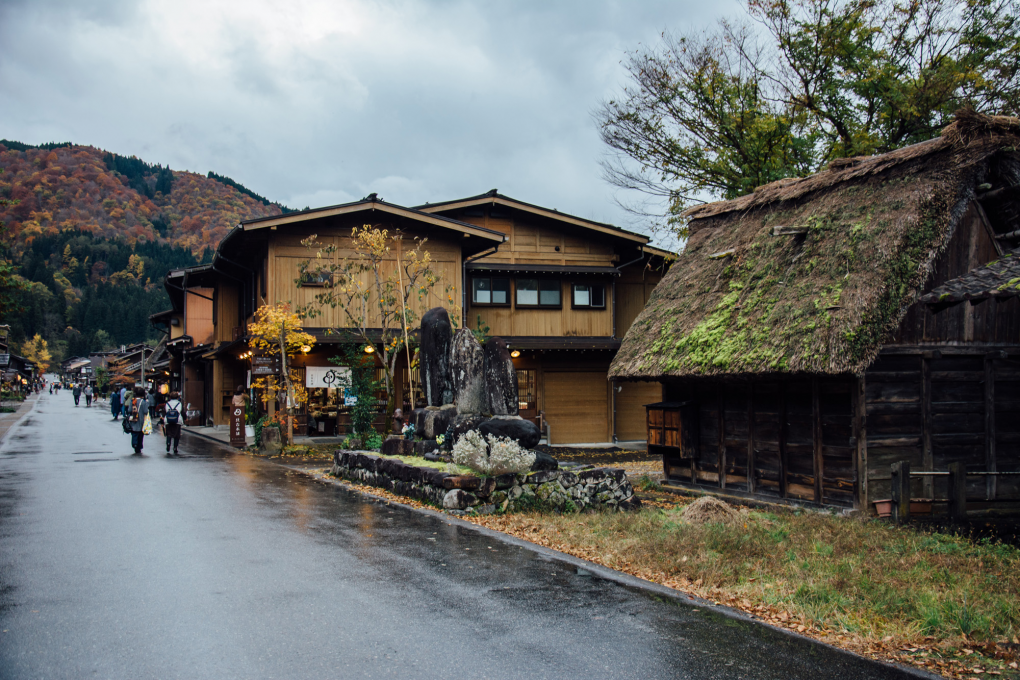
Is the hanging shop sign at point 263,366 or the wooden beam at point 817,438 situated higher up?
the hanging shop sign at point 263,366

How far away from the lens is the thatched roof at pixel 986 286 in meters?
7.25

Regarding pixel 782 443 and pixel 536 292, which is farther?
pixel 536 292

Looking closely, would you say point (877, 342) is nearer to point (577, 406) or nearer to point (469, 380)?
point (469, 380)

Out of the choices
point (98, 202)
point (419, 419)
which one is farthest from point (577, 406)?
point (98, 202)

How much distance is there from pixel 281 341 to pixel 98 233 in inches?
4602

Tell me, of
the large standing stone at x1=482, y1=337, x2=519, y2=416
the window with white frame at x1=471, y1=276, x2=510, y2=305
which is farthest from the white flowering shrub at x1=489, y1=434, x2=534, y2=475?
the window with white frame at x1=471, y1=276, x2=510, y2=305

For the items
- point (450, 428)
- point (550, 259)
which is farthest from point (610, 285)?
point (450, 428)

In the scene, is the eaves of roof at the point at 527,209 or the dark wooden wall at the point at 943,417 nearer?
the dark wooden wall at the point at 943,417

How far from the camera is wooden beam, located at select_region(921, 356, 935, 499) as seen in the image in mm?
11508

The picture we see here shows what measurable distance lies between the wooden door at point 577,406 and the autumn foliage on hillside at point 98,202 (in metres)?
89.6

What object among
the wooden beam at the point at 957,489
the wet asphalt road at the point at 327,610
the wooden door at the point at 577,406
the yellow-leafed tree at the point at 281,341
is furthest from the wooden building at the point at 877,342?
the wooden door at the point at 577,406

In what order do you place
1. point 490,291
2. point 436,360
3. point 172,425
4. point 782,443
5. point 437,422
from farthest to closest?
point 490,291, point 172,425, point 436,360, point 437,422, point 782,443

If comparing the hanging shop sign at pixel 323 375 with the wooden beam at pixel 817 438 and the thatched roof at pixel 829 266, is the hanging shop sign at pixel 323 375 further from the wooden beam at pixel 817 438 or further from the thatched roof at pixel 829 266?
the wooden beam at pixel 817 438

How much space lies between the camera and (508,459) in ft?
37.5
